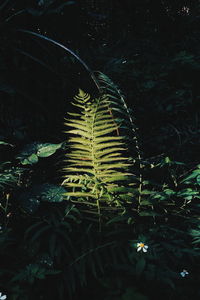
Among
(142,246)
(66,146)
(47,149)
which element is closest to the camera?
(142,246)

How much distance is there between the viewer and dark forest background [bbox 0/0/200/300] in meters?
1.16

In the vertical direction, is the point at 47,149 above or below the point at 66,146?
below

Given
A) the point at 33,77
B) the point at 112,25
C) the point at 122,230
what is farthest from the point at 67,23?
the point at 122,230

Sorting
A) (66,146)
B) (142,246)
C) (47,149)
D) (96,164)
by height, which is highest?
(66,146)

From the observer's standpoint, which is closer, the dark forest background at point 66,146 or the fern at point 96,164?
the dark forest background at point 66,146

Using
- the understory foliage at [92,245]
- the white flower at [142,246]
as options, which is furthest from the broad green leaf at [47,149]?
the white flower at [142,246]

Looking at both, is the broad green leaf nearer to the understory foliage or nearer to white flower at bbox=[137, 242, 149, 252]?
the understory foliage

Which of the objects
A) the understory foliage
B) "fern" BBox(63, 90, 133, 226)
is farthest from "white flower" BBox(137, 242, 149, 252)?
"fern" BBox(63, 90, 133, 226)

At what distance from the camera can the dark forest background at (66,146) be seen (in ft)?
3.80

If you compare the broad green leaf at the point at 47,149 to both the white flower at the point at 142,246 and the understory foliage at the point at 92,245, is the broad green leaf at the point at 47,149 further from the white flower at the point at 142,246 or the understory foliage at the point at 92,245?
the white flower at the point at 142,246

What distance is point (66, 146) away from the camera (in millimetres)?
1826

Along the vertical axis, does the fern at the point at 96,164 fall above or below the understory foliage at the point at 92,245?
above

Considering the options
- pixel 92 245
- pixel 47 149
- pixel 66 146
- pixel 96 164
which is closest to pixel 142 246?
pixel 92 245

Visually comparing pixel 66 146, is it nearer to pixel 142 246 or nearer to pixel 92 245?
pixel 92 245
